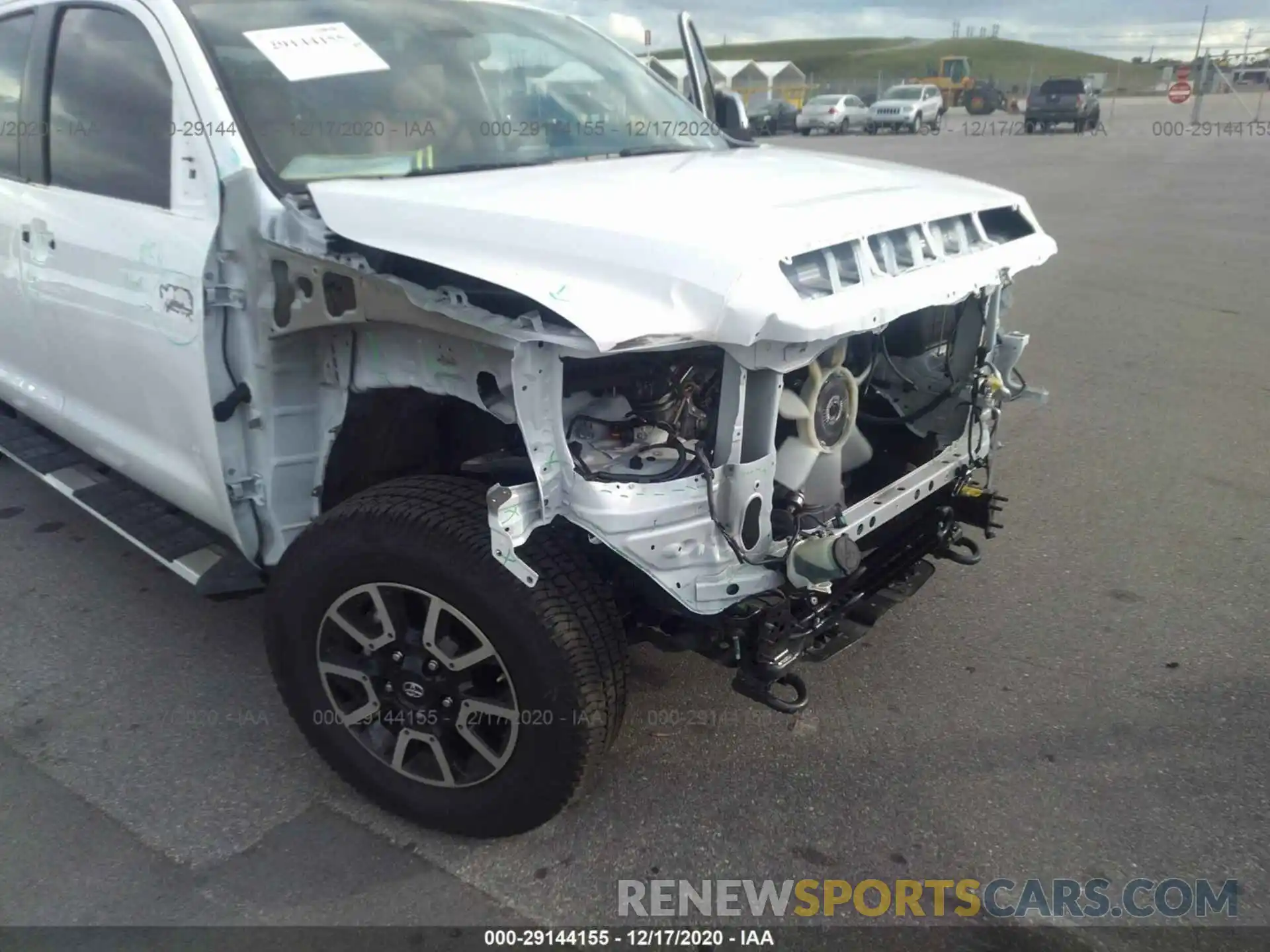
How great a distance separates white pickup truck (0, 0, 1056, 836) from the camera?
220cm

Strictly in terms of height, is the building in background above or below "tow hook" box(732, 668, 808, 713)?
above

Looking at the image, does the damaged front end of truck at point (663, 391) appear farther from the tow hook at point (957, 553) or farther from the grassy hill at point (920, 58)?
the grassy hill at point (920, 58)

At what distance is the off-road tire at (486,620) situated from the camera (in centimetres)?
225

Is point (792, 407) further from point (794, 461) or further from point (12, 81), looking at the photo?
point (12, 81)

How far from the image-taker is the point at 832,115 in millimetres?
34281

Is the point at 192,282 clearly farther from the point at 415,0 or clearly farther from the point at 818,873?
the point at 818,873

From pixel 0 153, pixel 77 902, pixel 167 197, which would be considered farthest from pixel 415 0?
pixel 77 902

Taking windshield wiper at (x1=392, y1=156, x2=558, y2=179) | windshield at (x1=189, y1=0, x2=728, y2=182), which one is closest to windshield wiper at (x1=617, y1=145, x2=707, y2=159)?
windshield at (x1=189, y1=0, x2=728, y2=182)

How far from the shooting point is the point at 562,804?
2412 millimetres

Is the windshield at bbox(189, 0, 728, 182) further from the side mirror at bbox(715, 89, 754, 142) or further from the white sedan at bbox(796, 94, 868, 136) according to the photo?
the white sedan at bbox(796, 94, 868, 136)

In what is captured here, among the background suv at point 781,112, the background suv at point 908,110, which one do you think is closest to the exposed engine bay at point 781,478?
the background suv at point 781,112

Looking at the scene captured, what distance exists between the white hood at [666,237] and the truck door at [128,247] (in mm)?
487

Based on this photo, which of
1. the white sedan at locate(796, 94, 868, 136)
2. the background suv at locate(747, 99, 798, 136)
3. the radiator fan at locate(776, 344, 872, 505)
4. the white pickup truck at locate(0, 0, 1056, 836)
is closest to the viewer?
the white pickup truck at locate(0, 0, 1056, 836)

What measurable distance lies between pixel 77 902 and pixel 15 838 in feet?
1.13
